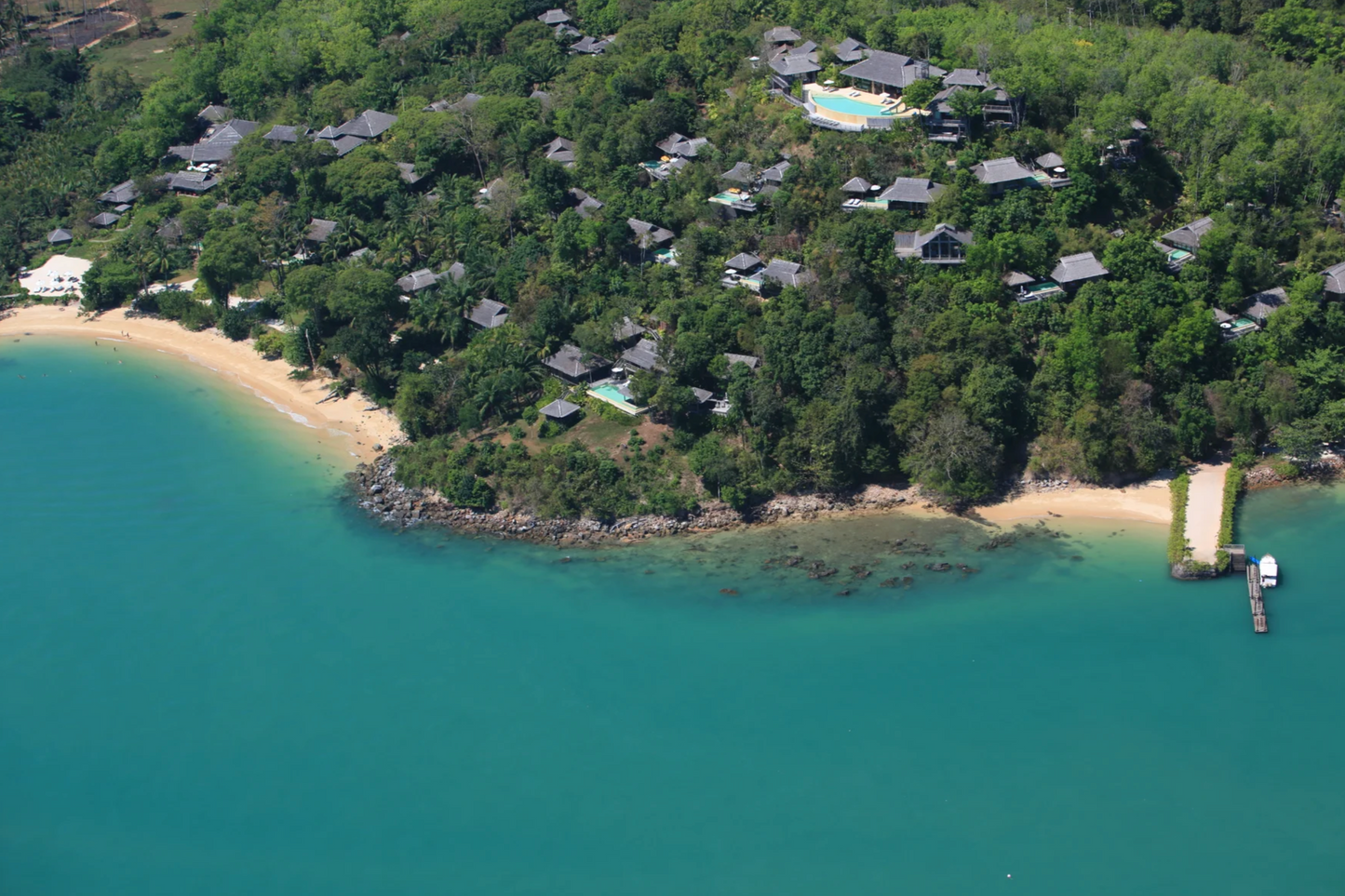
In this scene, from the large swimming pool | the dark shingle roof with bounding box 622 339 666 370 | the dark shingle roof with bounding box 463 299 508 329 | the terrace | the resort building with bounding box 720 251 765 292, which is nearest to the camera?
the dark shingle roof with bounding box 622 339 666 370

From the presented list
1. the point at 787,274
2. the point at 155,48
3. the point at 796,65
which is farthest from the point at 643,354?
the point at 155,48

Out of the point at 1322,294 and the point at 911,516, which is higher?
the point at 1322,294

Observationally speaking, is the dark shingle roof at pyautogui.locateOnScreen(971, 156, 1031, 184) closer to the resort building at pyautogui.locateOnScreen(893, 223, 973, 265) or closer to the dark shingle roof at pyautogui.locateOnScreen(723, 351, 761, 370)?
the resort building at pyautogui.locateOnScreen(893, 223, 973, 265)

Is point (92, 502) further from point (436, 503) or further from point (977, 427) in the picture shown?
point (977, 427)

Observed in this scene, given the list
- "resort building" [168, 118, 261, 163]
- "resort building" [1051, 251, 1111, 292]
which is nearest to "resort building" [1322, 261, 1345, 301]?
"resort building" [1051, 251, 1111, 292]

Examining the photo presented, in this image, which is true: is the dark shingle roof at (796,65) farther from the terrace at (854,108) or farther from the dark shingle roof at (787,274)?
the dark shingle roof at (787,274)

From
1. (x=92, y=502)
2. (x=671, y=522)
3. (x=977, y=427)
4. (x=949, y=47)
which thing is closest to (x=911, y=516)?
(x=977, y=427)

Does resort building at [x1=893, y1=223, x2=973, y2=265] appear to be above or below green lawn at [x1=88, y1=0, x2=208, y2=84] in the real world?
below

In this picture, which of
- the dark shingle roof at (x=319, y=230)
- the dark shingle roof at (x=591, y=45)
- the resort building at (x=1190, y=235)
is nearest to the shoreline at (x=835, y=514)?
the resort building at (x=1190, y=235)
